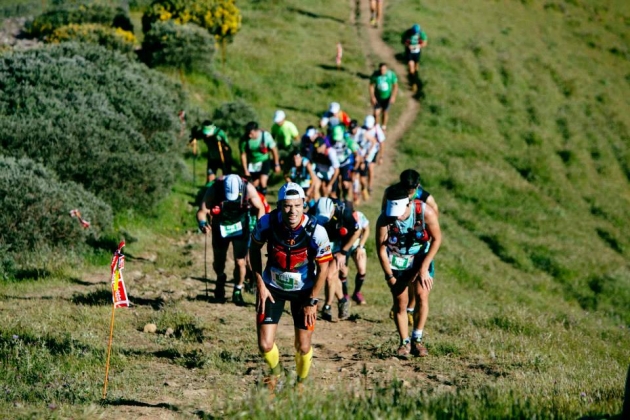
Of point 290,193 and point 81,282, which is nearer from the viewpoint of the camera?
point 290,193

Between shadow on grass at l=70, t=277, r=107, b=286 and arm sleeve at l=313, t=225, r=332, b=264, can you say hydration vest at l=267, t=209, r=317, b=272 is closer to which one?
arm sleeve at l=313, t=225, r=332, b=264

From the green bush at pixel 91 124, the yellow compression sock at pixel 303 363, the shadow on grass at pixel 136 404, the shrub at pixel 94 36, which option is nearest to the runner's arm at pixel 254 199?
the yellow compression sock at pixel 303 363

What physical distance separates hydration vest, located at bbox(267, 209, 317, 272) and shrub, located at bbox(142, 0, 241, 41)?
22679 mm

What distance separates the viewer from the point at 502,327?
1205 cm

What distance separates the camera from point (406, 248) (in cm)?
894

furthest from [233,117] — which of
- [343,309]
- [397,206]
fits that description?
[397,206]

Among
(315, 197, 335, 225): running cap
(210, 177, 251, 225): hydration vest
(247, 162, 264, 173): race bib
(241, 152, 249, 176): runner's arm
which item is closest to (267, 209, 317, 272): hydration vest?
(315, 197, 335, 225): running cap

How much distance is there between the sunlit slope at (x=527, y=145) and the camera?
1989cm

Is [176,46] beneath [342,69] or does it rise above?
beneath

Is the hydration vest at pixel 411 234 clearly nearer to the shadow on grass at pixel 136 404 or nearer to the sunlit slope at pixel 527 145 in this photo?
the shadow on grass at pixel 136 404

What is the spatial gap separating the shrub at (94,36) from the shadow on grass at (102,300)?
49.0 ft

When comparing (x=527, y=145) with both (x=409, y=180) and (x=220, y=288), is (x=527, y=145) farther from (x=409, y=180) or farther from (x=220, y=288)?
(x=409, y=180)

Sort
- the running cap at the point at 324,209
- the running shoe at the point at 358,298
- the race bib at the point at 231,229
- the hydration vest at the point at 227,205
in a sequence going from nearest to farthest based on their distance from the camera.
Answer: the running cap at the point at 324,209 → the hydration vest at the point at 227,205 → the race bib at the point at 231,229 → the running shoe at the point at 358,298

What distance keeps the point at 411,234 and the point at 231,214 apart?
321 cm
